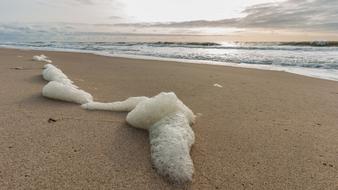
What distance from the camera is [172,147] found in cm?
A: 168

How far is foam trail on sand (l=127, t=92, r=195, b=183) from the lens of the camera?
1.55m

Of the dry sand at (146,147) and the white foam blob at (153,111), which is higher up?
the white foam blob at (153,111)

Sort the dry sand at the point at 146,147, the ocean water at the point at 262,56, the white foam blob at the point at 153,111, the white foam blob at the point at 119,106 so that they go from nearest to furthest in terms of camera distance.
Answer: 1. the dry sand at the point at 146,147
2. the white foam blob at the point at 153,111
3. the white foam blob at the point at 119,106
4. the ocean water at the point at 262,56

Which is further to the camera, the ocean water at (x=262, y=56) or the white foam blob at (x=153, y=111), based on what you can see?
the ocean water at (x=262, y=56)

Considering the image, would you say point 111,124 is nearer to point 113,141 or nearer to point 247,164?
point 113,141

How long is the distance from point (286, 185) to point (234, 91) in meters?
2.73

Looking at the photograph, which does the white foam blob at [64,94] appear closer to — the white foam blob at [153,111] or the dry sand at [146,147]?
the dry sand at [146,147]

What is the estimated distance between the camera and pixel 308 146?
6.98 feet

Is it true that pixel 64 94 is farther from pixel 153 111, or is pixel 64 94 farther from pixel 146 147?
pixel 146 147

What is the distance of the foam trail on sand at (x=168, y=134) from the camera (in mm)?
1553

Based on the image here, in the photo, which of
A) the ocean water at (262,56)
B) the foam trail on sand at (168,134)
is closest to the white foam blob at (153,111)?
the foam trail on sand at (168,134)

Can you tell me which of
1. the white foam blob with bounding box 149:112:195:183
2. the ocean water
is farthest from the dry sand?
the ocean water

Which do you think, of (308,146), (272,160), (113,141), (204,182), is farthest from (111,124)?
(308,146)

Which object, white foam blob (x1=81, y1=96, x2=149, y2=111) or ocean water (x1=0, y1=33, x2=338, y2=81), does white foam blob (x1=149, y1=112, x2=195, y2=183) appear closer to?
white foam blob (x1=81, y1=96, x2=149, y2=111)
